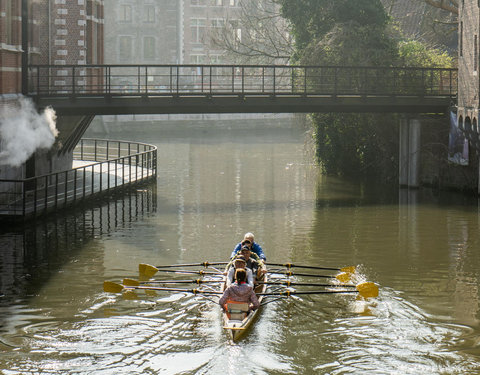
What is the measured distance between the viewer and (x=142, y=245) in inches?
971

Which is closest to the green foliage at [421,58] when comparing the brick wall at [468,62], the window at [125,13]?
the brick wall at [468,62]

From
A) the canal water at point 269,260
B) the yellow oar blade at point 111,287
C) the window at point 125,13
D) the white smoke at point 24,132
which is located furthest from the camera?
the window at point 125,13

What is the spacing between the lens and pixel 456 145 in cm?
3534

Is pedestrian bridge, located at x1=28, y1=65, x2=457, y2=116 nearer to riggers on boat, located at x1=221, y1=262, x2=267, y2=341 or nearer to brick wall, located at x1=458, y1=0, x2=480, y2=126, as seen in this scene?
brick wall, located at x1=458, y1=0, x2=480, y2=126

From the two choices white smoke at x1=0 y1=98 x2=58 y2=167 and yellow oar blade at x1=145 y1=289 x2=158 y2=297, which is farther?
white smoke at x1=0 y1=98 x2=58 y2=167

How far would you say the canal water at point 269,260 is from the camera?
14.8 meters

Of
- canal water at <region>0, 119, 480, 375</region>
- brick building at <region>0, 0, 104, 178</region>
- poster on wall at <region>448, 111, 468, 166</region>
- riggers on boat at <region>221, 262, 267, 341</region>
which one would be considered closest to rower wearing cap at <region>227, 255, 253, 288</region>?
canal water at <region>0, 119, 480, 375</region>

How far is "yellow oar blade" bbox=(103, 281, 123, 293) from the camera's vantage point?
61.4 feet

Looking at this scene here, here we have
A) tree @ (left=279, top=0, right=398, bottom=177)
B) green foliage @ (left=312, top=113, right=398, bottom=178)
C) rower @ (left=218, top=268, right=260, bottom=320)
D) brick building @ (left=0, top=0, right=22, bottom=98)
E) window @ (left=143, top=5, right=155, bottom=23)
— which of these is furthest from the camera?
window @ (left=143, top=5, right=155, bottom=23)

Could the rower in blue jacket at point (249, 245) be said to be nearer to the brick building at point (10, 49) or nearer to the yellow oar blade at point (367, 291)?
the yellow oar blade at point (367, 291)

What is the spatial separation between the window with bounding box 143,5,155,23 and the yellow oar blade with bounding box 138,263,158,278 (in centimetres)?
6472

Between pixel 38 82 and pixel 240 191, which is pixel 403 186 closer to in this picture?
pixel 240 191

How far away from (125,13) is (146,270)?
213 feet

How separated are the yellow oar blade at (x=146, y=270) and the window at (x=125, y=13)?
64.4 metres
